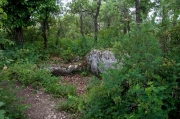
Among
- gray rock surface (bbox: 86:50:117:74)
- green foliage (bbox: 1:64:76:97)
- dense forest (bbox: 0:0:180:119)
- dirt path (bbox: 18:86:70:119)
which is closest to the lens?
dense forest (bbox: 0:0:180:119)

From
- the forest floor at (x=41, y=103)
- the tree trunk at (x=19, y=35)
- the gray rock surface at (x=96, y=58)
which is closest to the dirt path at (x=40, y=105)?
the forest floor at (x=41, y=103)

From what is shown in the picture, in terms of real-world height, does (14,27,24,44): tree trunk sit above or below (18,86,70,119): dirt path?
above

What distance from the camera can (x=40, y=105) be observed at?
634 centimetres

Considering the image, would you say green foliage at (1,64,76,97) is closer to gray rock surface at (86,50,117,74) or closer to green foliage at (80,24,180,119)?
gray rock surface at (86,50,117,74)

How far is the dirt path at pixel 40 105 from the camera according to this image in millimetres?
5718

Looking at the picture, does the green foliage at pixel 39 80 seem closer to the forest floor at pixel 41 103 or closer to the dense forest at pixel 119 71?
the dense forest at pixel 119 71

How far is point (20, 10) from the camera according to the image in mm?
9938

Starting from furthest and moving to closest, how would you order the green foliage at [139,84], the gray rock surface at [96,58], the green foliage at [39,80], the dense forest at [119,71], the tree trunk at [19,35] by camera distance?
the tree trunk at [19,35], the gray rock surface at [96,58], the green foliage at [39,80], the dense forest at [119,71], the green foliage at [139,84]

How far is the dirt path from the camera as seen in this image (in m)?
5.72

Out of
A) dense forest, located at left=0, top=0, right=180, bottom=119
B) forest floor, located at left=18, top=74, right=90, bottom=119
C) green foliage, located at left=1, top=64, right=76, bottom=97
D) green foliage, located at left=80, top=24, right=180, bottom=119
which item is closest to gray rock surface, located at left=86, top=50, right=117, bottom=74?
dense forest, located at left=0, top=0, right=180, bottom=119

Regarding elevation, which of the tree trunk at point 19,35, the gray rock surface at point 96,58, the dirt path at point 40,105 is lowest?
the dirt path at point 40,105

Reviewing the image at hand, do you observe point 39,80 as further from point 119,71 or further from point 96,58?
point 119,71

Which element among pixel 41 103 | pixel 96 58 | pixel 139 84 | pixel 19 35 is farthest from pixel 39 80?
pixel 139 84

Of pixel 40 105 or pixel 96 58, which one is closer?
pixel 40 105
